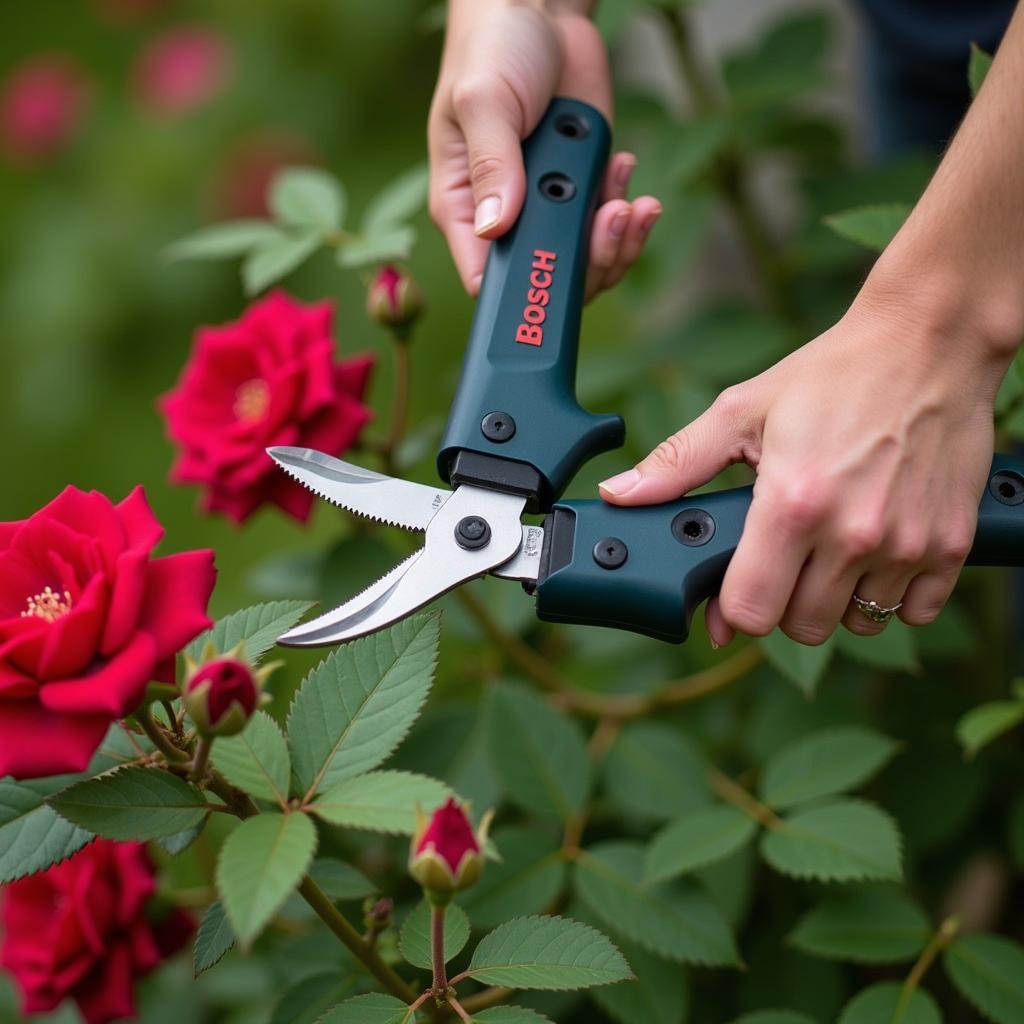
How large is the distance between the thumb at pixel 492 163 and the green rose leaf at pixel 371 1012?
1.93 feet

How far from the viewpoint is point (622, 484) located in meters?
0.85

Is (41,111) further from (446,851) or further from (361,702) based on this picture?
(446,851)

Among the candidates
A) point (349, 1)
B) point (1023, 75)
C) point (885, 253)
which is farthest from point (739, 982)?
point (349, 1)

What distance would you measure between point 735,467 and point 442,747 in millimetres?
517

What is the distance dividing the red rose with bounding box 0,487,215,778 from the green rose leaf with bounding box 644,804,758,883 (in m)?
0.47

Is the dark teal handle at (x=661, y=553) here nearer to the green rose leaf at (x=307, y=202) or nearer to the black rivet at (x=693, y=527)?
the black rivet at (x=693, y=527)

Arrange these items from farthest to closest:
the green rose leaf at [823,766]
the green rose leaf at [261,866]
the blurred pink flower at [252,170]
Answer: the blurred pink flower at [252,170] → the green rose leaf at [823,766] → the green rose leaf at [261,866]

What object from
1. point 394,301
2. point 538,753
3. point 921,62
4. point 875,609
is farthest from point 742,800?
point 921,62

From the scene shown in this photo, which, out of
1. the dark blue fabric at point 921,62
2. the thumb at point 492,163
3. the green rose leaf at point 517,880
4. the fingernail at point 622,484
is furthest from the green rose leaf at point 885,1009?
the dark blue fabric at point 921,62

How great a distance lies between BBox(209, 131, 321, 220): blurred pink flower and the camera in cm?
259

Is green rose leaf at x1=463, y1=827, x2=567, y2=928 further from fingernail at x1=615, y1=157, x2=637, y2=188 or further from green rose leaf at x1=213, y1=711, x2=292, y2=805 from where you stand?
fingernail at x1=615, y1=157, x2=637, y2=188

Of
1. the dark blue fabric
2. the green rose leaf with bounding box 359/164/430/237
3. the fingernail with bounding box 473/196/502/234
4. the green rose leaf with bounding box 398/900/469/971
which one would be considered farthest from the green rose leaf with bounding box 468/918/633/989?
the dark blue fabric

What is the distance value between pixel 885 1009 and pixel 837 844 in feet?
0.44

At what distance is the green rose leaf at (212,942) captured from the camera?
784mm
